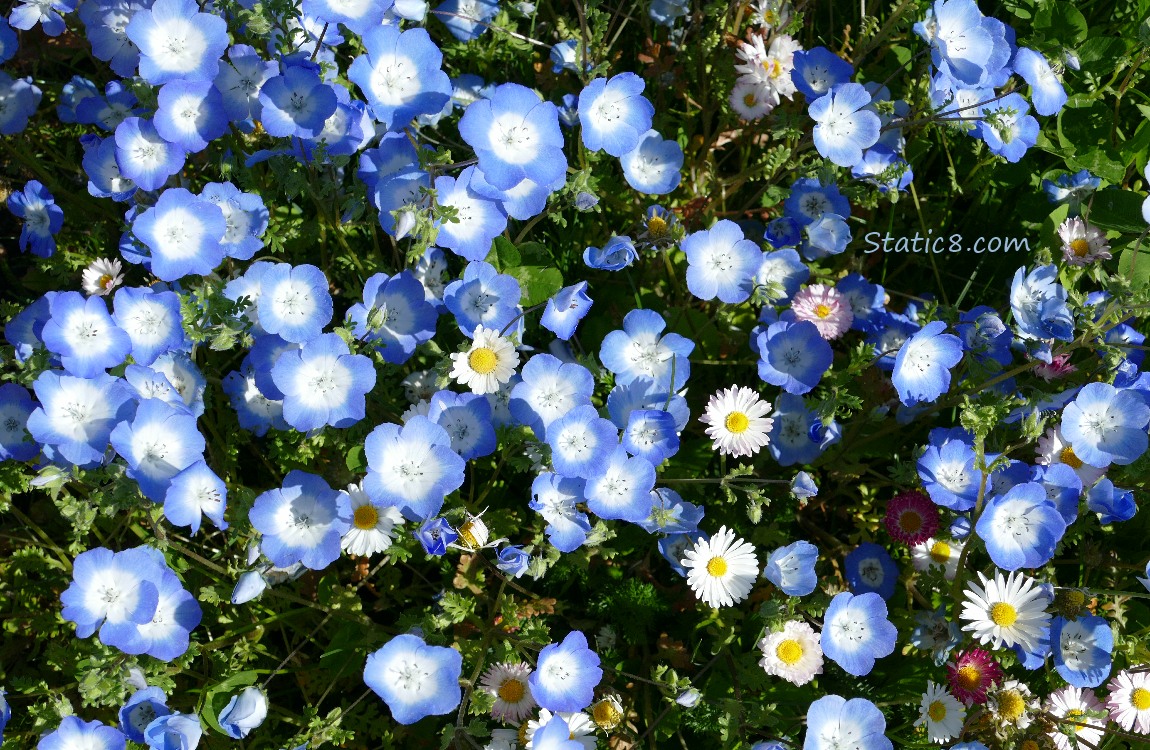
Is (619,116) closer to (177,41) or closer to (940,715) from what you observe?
(177,41)

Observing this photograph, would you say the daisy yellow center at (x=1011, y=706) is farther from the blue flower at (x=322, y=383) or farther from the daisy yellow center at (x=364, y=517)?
the blue flower at (x=322, y=383)

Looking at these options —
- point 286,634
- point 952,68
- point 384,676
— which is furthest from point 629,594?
point 952,68

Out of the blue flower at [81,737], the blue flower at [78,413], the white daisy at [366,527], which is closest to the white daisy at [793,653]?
the white daisy at [366,527]

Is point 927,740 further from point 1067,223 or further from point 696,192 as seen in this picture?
point 696,192

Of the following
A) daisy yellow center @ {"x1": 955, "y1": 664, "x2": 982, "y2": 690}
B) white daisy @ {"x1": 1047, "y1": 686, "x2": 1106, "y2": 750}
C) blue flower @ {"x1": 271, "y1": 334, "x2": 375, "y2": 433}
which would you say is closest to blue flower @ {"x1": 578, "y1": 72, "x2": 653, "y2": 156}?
blue flower @ {"x1": 271, "y1": 334, "x2": 375, "y2": 433}

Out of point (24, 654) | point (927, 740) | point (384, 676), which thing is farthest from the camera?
point (24, 654)

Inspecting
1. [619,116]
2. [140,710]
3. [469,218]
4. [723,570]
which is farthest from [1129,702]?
[140,710]

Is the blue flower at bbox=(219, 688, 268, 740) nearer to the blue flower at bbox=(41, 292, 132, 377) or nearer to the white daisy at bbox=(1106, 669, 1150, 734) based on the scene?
the blue flower at bbox=(41, 292, 132, 377)
